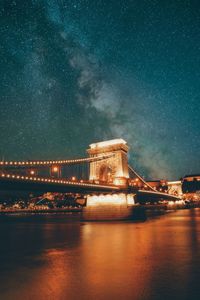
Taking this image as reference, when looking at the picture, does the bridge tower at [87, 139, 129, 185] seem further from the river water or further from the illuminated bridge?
the river water

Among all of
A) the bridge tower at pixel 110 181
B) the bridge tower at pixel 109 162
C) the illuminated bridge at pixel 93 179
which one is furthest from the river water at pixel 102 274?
the bridge tower at pixel 109 162

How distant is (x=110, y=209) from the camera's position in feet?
155

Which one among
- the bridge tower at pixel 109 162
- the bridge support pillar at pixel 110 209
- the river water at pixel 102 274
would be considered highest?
the bridge tower at pixel 109 162

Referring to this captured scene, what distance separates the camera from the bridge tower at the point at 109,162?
56.3 m

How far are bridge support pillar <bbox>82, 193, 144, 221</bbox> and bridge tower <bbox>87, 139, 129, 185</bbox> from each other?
7.55m

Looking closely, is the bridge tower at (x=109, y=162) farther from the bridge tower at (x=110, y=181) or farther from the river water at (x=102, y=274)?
the river water at (x=102, y=274)

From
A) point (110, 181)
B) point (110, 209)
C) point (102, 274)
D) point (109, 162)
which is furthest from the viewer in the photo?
point (109, 162)

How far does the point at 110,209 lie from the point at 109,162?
12028mm

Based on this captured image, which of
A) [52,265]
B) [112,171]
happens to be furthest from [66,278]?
[112,171]

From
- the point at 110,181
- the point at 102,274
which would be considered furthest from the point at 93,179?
the point at 102,274

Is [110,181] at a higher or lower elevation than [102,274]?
higher

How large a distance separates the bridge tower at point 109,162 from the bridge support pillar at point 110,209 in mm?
7549

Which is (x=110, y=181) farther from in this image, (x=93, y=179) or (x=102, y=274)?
(x=102, y=274)

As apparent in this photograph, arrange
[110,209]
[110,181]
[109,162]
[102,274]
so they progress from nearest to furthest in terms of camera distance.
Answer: [102,274] → [110,209] → [110,181] → [109,162]
